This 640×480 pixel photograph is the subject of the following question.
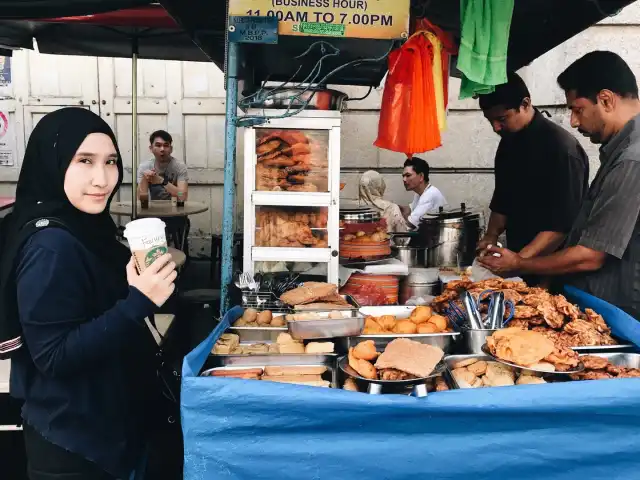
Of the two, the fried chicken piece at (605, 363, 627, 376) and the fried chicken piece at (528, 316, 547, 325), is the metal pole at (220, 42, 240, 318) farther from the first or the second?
the fried chicken piece at (605, 363, 627, 376)

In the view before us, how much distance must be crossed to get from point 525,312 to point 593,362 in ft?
1.26

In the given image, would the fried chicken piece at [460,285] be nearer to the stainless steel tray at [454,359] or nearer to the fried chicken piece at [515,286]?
the fried chicken piece at [515,286]

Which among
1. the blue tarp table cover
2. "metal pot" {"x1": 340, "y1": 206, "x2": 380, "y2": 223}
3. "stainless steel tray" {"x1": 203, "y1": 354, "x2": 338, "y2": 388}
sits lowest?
the blue tarp table cover

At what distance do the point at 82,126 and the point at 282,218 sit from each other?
1511 mm

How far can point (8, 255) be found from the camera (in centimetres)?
169

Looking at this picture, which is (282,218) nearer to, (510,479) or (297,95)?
(297,95)

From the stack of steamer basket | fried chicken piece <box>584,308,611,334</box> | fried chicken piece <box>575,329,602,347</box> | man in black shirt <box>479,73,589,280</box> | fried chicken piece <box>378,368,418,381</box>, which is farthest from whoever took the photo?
the stack of steamer basket

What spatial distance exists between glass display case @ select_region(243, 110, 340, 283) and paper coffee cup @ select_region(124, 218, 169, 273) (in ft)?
4.36

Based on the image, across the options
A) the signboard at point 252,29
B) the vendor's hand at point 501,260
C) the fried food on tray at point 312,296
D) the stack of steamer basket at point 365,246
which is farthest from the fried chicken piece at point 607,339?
the signboard at point 252,29

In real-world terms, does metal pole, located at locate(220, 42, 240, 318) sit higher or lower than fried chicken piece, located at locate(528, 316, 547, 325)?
higher

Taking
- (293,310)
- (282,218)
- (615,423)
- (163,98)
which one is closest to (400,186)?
(163,98)

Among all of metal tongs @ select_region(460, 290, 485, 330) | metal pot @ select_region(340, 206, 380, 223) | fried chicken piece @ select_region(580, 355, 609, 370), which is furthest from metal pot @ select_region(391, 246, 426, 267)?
fried chicken piece @ select_region(580, 355, 609, 370)

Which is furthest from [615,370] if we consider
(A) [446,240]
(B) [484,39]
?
(A) [446,240]

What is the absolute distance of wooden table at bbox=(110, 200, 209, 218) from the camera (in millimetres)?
6195
